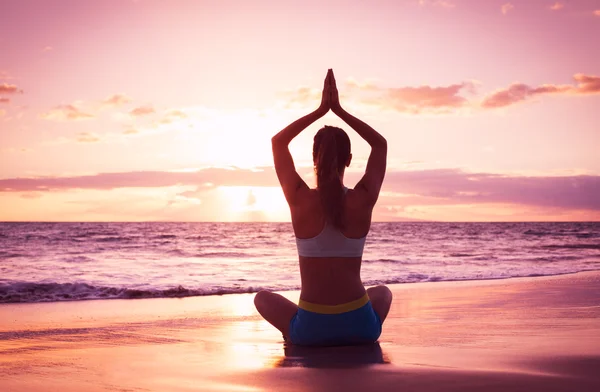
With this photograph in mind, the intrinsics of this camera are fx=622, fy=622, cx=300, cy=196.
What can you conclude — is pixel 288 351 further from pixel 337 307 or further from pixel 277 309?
pixel 337 307

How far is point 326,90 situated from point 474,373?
2.04 m

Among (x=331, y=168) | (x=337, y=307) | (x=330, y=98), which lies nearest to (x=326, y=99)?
(x=330, y=98)

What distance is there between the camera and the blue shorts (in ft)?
14.2

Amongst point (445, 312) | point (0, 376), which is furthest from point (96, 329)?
point (445, 312)

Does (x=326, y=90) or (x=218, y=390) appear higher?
(x=326, y=90)

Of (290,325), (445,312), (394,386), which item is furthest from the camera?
(445,312)

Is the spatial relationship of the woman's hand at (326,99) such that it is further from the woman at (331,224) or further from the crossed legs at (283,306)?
the crossed legs at (283,306)

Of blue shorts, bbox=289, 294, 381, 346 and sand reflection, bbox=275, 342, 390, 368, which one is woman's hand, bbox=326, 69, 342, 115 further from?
sand reflection, bbox=275, 342, 390, 368

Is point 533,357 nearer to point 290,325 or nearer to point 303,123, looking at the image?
point 290,325

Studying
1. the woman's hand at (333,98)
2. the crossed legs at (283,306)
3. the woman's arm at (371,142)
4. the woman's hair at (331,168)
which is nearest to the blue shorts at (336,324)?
the crossed legs at (283,306)

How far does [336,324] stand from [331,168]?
1.14 meters

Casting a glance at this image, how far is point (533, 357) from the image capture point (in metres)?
4.10

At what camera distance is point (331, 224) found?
4.09 meters

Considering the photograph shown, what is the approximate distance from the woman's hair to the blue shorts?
2.10ft
